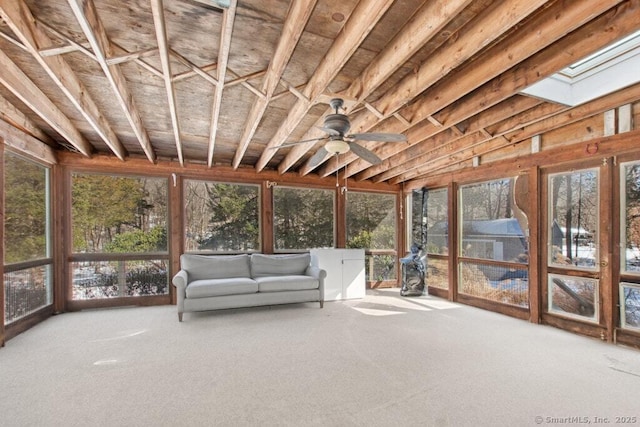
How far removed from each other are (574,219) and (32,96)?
591 centimetres

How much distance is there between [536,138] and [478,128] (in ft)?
4.17

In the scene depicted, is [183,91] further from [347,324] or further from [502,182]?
[502,182]

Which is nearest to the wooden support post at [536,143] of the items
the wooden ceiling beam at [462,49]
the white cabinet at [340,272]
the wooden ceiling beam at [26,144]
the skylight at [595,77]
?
the skylight at [595,77]

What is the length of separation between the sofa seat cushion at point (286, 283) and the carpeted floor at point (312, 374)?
633 mm

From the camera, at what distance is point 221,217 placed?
5660 mm

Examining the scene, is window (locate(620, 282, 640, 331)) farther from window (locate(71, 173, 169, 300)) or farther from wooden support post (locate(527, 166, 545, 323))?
window (locate(71, 173, 169, 300))

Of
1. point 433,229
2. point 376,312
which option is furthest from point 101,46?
point 433,229

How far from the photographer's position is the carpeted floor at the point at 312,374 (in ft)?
6.85

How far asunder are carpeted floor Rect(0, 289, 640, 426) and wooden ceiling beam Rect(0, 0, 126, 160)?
240 centimetres

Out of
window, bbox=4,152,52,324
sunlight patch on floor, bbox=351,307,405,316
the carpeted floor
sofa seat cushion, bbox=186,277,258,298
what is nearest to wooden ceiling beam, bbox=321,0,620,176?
the carpeted floor

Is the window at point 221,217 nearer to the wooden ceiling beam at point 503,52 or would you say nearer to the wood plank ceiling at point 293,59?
the wood plank ceiling at point 293,59

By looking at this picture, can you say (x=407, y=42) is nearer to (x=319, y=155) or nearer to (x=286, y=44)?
(x=286, y=44)

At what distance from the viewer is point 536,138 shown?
4.09 metres

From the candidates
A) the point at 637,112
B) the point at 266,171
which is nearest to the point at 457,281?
the point at 637,112
